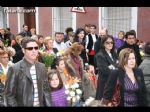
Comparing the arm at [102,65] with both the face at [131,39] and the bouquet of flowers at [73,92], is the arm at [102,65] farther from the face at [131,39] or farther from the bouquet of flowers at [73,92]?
the face at [131,39]

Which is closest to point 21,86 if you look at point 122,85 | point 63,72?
point 122,85

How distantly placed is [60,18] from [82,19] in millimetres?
2482

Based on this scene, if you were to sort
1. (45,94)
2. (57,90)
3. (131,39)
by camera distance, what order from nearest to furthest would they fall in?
(45,94)
(57,90)
(131,39)

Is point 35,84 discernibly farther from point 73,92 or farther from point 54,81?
point 73,92

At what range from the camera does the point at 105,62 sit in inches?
279

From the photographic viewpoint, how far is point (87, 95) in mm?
7000

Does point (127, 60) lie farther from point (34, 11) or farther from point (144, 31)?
point (34, 11)

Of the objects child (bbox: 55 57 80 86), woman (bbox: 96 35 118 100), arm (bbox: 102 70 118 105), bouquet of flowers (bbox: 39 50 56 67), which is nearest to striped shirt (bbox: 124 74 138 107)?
arm (bbox: 102 70 118 105)

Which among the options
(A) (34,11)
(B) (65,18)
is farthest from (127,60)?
(A) (34,11)

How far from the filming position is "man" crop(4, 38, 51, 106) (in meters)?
4.89

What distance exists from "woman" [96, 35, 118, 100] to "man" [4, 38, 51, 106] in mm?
2048

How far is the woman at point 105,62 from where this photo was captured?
6.96m

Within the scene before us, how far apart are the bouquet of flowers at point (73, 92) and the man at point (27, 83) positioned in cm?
86

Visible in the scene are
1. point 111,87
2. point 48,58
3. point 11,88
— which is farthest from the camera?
point 48,58
